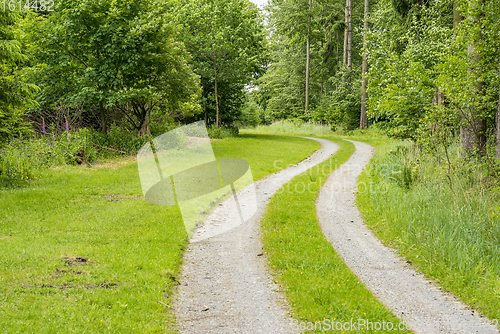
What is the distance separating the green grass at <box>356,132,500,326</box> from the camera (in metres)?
5.32

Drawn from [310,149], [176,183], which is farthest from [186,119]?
[176,183]

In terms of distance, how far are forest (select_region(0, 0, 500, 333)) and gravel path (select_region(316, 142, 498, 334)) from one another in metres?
0.20

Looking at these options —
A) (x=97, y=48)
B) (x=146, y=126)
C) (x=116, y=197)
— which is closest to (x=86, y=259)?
(x=116, y=197)

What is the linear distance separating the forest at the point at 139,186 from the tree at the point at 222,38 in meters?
1.70

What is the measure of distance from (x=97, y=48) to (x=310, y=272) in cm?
1445

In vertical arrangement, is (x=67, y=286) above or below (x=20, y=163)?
below

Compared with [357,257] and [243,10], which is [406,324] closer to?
[357,257]

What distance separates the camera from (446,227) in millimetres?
6738

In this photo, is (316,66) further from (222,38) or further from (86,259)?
(86,259)

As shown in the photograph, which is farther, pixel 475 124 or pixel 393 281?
pixel 475 124

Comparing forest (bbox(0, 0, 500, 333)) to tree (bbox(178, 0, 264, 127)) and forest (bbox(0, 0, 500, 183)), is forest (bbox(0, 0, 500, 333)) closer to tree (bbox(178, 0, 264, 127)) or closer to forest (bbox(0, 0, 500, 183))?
forest (bbox(0, 0, 500, 183))

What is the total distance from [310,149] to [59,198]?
47.0ft

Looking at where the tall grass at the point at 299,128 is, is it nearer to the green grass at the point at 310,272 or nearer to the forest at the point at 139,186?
the forest at the point at 139,186

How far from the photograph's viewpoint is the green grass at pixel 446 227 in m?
5.32
